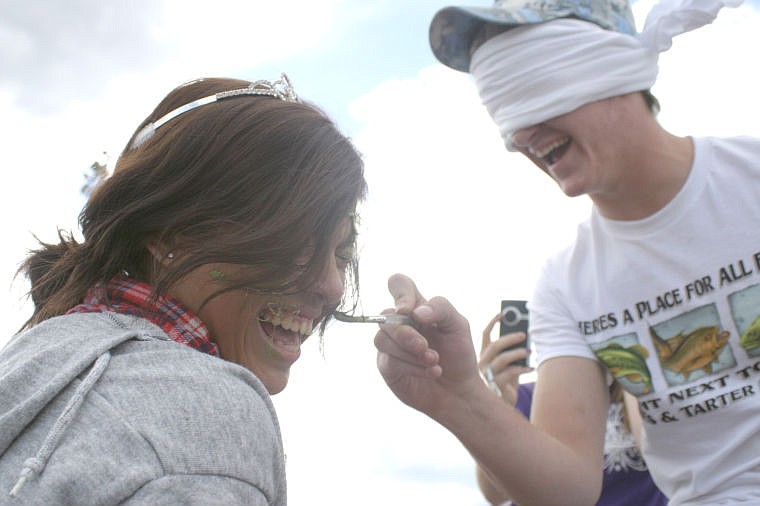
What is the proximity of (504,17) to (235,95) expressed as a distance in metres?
0.85

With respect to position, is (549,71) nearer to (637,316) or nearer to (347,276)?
(637,316)

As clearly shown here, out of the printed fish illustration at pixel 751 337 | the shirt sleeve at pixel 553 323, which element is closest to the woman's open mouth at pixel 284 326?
the shirt sleeve at pixel 553 323

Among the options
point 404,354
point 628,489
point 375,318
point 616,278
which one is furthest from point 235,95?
point 628,489

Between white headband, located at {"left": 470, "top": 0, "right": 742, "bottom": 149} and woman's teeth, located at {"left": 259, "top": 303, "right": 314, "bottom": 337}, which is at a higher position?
white headband, located at {"left": 470, "top": 0, "right": 742, "bottom": 149}

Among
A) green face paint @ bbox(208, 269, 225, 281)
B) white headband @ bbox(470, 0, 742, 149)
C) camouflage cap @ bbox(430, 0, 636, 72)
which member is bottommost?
green face paint @ bbox(208, 269, 225, 281)

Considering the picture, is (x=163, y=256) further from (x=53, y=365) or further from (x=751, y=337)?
(x=751, y=337)

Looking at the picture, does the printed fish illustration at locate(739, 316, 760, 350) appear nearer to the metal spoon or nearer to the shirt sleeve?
the shirt sleeve

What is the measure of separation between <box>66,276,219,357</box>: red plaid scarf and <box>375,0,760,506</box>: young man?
1.80ft

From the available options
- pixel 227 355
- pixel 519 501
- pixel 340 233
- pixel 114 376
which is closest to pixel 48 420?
pixel 114 376

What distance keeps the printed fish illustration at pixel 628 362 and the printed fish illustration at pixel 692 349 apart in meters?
0.04

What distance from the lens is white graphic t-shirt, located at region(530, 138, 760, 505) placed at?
76.9 inches

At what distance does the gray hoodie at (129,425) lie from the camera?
1.02 meters

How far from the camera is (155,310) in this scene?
1349 millimetres

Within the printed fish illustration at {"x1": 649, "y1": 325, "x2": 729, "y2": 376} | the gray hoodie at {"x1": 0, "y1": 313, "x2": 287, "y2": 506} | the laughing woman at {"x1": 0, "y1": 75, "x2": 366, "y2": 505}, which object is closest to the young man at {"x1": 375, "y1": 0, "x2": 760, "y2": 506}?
the printed fish illustration at {"x1": 649, "y1": 325, "x2": 729, "y2": 376}
